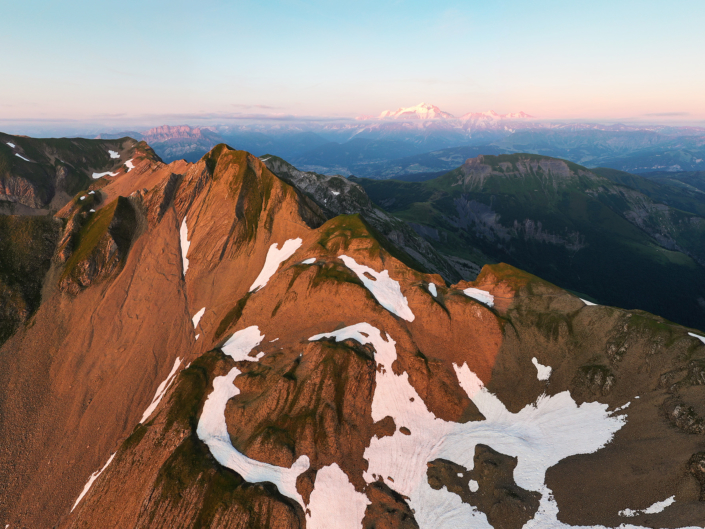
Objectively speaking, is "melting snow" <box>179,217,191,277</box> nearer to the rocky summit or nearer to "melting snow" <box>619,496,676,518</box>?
the rocky summit

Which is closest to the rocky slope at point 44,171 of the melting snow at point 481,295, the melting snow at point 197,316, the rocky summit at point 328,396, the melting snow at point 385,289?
the rocky summit at point 328,396

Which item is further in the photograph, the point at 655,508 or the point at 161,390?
the point at 161,390

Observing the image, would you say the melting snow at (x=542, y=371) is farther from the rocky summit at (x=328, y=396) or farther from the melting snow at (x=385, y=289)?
the melting snow at (x=385, y=289)

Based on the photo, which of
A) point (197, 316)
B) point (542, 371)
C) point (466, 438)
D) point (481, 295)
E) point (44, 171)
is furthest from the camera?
point (44, 171)

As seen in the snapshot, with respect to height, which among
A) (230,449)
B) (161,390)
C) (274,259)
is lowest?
(161,390)

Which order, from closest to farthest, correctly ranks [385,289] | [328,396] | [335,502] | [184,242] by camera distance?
[335,502], [328,396], [385,289], [184,242]

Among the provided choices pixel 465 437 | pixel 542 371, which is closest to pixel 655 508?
pixel 465 437

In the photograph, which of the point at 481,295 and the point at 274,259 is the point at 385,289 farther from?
the point at 274,259
